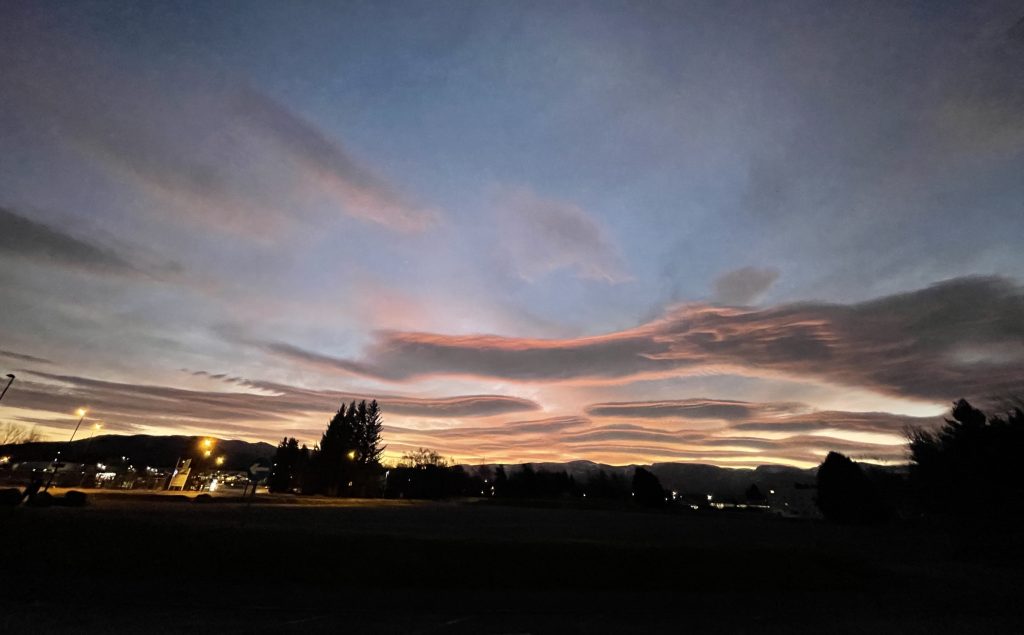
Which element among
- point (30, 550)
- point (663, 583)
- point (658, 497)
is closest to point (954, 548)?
point (663, 583)

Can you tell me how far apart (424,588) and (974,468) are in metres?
39.7

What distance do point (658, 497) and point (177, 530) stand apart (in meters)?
98.5

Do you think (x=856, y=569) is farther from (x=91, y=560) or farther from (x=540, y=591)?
(x=91, y=560)

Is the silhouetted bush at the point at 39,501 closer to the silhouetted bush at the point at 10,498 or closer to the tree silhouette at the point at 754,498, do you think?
the silhouetted bush at the point at 10,498

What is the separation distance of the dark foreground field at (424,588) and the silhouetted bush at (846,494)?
57756mm

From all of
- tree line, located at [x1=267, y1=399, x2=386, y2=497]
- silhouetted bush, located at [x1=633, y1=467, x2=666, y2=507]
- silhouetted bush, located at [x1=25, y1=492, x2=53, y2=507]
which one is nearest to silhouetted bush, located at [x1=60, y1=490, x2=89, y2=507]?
silhouetted bush, located at [x1=25, y1=492, x2=53, y2=507]

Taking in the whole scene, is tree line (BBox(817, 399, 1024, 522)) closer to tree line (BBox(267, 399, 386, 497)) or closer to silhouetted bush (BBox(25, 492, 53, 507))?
silhouetted bush (BBox(25, 492, 53, 507))

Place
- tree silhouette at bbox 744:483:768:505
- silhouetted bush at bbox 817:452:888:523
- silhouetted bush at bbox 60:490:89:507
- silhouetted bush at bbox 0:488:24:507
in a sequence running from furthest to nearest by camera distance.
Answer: tree silhouette at bbox 744:483:768:505
silhouetted bush at bbox 817:452:888:523
silhouetted bush at bbox 60:490:89:507
silhouetted bush at bbox 0:488:24:507

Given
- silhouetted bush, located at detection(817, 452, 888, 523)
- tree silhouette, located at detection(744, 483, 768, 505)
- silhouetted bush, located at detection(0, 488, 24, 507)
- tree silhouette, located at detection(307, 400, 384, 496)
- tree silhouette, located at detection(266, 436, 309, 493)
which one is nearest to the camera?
silhouetted bush, located at detection(0, 488, 24, 507)

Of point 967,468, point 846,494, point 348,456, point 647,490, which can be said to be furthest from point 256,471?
point 846,494

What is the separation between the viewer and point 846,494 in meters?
68.8

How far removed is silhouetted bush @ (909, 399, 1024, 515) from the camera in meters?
29.6

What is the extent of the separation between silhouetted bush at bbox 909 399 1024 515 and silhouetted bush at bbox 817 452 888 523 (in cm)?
3104

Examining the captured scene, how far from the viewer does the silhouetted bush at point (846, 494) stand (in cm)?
6738
